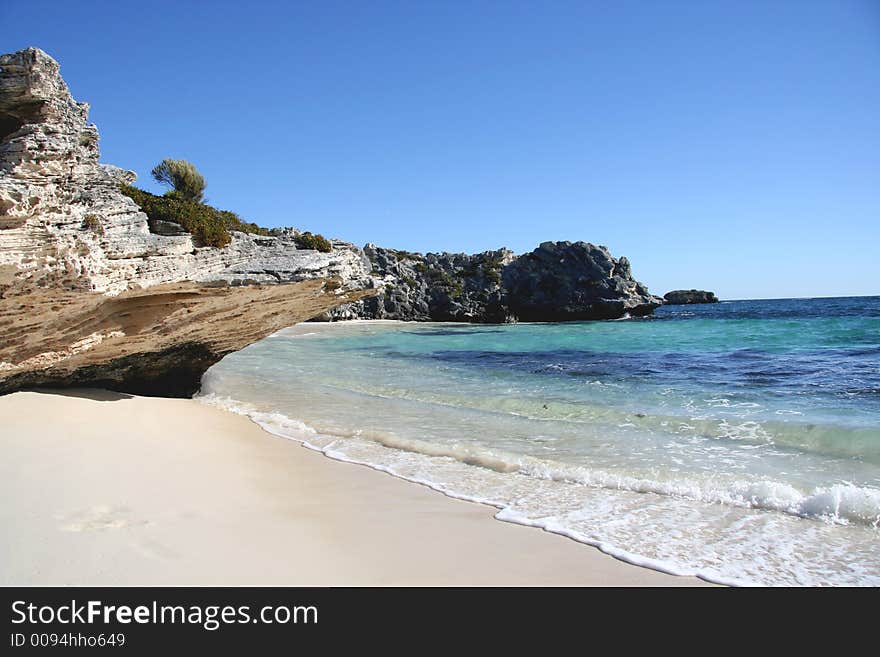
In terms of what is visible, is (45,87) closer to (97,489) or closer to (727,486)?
(97,489)

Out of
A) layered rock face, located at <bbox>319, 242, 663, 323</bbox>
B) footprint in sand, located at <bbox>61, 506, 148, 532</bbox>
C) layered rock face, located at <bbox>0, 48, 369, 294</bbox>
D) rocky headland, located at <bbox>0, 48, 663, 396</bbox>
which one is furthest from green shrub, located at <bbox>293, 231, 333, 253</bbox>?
layered rock face, located at <bbox>319, 242, 663, 323</bbox>

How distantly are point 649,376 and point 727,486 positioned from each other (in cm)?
937

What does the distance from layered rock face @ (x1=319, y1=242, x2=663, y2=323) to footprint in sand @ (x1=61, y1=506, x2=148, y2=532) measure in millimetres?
56305

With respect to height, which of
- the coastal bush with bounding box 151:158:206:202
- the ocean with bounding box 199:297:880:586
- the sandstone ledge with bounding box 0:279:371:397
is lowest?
the ocean with bounding box 199:297:880:586

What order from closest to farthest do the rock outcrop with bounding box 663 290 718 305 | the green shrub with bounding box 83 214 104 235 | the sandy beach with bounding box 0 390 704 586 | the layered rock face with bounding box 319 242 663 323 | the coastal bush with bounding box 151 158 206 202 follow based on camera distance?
the sandy beach with bounding box 0 390 704 586
the green shrub with bounding box 83 214 104 235
the coastal bush with bounding box 151 158 206 202
the layered rock face with bounding box 319 242 663 323
the rock outcrop with bounding box 663 290 718 305

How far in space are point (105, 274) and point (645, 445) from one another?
881 cm

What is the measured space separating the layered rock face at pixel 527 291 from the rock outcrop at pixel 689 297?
70.7m

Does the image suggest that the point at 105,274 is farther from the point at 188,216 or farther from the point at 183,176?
the point at 183,176

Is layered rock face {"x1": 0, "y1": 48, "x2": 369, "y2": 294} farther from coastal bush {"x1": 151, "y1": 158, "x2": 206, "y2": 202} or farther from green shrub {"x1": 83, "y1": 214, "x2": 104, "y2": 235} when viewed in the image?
coastal bush {"x1": 151, "y1": 158, "x2": 206, "y2": 202}

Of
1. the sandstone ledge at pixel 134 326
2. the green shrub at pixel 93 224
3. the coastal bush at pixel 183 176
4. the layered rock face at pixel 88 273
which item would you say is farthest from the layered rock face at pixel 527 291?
the green shrub at pixel 93 224

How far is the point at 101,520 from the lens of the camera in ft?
12.9

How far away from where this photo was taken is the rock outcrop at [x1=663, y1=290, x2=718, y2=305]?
416ft
